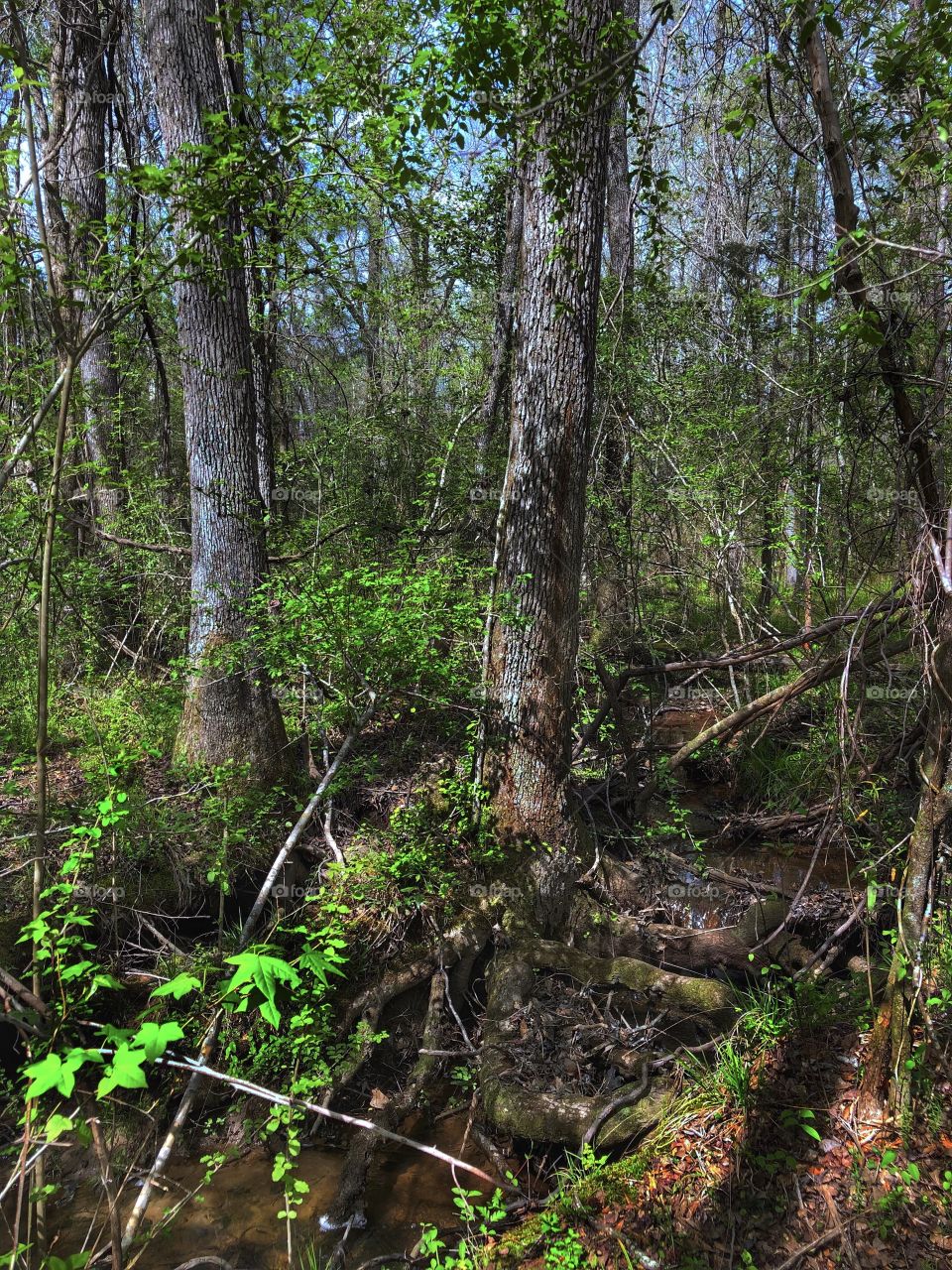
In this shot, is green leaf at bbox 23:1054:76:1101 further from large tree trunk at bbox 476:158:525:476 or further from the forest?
large tree trunk at bbox 476:158:525:476

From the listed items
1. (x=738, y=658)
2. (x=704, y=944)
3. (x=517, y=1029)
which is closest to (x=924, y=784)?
(x=738, y=658)

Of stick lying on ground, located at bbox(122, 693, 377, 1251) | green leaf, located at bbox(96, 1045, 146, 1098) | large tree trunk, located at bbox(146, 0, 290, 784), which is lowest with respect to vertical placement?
stick lying on ground, located at bbox(122, 693, 377, 1251)

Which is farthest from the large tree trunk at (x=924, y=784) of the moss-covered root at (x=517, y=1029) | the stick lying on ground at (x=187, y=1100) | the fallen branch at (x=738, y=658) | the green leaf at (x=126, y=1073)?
the green leaf at (x=126, y=1073)

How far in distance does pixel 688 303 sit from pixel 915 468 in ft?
18.5

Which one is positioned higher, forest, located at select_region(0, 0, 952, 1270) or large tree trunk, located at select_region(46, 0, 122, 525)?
large tree trunk, located at select_region(46, 0, 122, 525)

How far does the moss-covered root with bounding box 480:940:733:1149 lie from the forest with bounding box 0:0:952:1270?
0.08 ft

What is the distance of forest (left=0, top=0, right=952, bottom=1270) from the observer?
254 cm

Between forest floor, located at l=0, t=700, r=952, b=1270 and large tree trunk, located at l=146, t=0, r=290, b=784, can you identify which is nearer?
forest floor, located at l=0, t=700, r=952, b=1270

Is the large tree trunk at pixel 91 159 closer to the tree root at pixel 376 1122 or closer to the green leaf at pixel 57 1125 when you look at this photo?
the tree root at pixel 376 1122

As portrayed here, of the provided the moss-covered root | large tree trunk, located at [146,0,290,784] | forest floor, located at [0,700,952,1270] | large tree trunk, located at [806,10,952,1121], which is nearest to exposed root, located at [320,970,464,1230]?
forest floor, located at [0,700,952,1270]

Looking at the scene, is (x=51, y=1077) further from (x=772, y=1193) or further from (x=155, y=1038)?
(x=772, y=1193)

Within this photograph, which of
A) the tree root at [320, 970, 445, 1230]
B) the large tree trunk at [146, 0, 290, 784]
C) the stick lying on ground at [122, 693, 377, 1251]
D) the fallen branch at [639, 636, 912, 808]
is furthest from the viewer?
the large tree trunk at [146, 0, 290, 784]

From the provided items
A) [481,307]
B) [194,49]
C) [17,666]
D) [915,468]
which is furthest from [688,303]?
[17,666]

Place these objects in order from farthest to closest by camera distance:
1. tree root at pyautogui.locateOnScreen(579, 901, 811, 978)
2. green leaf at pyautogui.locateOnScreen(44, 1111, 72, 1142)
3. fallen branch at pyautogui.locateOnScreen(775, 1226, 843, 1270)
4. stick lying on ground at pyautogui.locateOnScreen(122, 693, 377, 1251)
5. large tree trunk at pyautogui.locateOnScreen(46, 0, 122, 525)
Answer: large tree trunk at pyautogui.locateOnScreen(46, 0, 122, 525)
tree root at pyautogui.locateOnScreen(579, 901, 811, 978)
fallen branch at pyautogui.locateOnScreen(775, 1226, 843, 1270)
stick lying on ground at pyautogui.locateOnScreen(122, 693, 377, 1251)
green leaf at pyautogui.locateOnScreen(44, 1111, 72, 1142)
